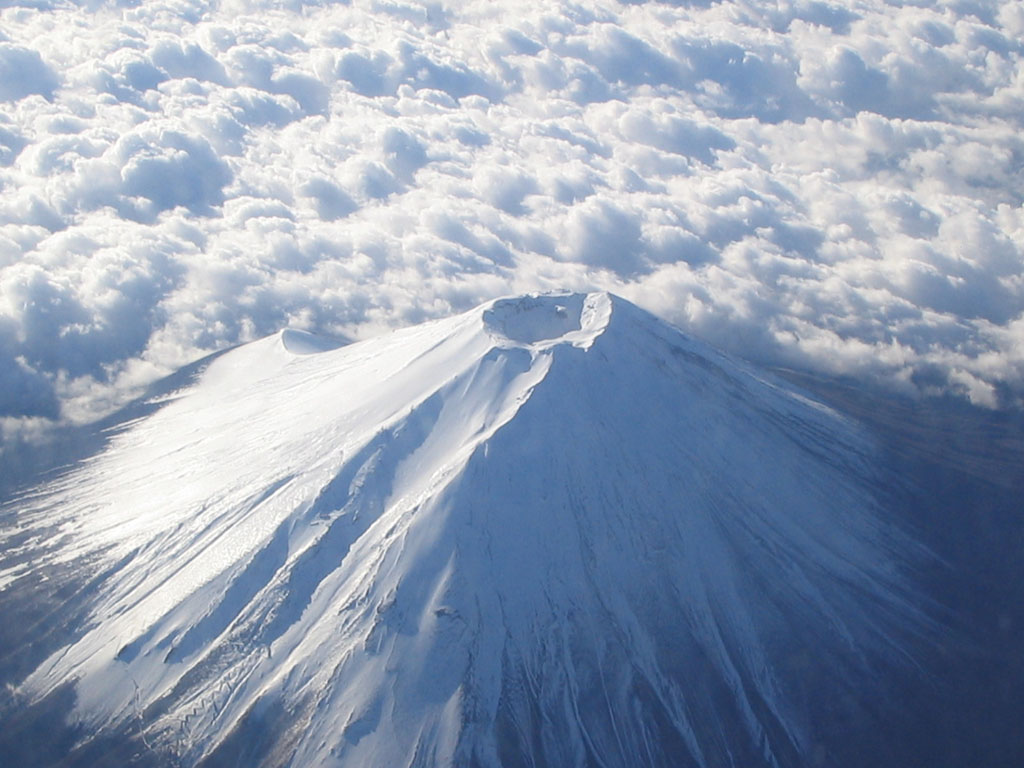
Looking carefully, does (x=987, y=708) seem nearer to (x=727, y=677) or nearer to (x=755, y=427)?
(x=727, y=677)

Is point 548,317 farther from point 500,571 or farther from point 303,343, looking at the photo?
point 303,343

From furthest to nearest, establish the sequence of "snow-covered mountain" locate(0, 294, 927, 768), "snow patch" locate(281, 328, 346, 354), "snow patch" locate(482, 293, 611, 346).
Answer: "snow patch" locate(281, 328, 346, 354) → "snow patch" locate(482, 293, 611, 346) → "snow-covered mountain" locate(0, 294, 927, 768)

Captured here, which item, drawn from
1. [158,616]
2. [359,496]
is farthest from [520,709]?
[158,616]

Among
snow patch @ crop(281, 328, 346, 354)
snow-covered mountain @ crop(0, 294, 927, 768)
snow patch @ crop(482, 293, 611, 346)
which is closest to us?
snow-covered mountain @ crop(0, 294, 927, 768)

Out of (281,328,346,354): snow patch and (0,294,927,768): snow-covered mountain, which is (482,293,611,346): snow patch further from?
(281,328,346,354): snow patch

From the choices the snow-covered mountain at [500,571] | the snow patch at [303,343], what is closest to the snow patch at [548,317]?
the snow-covered mountain at [500,571]

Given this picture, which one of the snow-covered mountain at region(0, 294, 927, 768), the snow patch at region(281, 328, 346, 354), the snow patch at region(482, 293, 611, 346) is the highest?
the snow patch at region(482, 293, 611, 346)

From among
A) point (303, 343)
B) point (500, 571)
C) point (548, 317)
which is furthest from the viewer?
point (303, 343)

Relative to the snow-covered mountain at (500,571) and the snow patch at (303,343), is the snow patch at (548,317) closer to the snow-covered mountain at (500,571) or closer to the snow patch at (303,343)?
the snow-covered mountain at (500,571)

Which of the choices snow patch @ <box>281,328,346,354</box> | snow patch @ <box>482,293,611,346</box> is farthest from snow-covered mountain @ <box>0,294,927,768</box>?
snow patch @ <box>281,328,346,354</box>

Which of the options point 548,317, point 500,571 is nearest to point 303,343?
point 548,317
